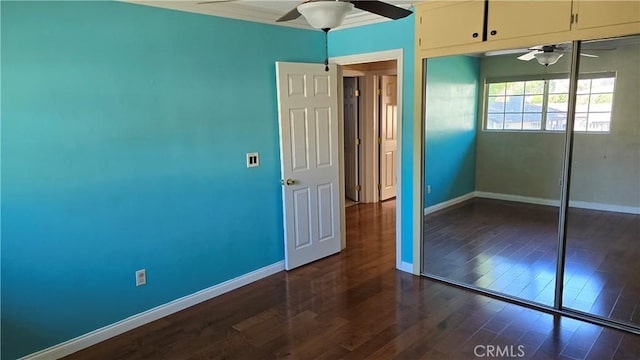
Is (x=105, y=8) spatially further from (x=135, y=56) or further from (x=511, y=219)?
(x=511, y=219)

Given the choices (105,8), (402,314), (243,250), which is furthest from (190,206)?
(402,314)

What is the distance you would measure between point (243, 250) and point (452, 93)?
2.51 metres

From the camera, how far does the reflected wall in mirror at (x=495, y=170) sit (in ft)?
11.3

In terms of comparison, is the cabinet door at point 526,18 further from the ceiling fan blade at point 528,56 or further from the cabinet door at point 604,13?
the ceiling fan blade at point 528,56

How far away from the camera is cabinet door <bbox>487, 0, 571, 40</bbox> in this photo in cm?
286

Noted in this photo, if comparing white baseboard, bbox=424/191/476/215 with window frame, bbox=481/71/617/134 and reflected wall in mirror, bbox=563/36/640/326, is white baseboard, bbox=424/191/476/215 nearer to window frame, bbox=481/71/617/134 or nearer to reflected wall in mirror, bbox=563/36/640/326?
window frame, bbox=481/71/617/134

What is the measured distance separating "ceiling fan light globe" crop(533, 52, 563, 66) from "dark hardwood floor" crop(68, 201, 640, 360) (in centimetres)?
195

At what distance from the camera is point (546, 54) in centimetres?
312

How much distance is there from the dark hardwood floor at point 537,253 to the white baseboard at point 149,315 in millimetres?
1675

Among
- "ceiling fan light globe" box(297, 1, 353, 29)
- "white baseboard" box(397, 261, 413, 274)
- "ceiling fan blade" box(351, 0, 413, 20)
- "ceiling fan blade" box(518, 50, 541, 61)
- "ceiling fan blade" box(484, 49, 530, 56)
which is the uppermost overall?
"ceiling fan blade" box(351, 0, 413, 20)

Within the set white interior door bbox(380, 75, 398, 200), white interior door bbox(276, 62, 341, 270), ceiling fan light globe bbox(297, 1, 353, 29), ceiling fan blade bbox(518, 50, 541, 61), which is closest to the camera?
ceiling fan light globe bbox(297, 1, 353, 29)

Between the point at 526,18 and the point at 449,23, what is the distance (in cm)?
61

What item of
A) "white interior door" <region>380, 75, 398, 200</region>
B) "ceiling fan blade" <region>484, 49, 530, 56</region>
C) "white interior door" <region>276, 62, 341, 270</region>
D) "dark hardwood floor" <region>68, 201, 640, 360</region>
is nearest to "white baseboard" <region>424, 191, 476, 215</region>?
"dark hardwood floor" <region>68, 201, 640, 360</region>

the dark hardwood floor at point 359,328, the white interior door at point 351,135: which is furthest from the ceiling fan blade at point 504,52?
the white interior door at point 351,135
